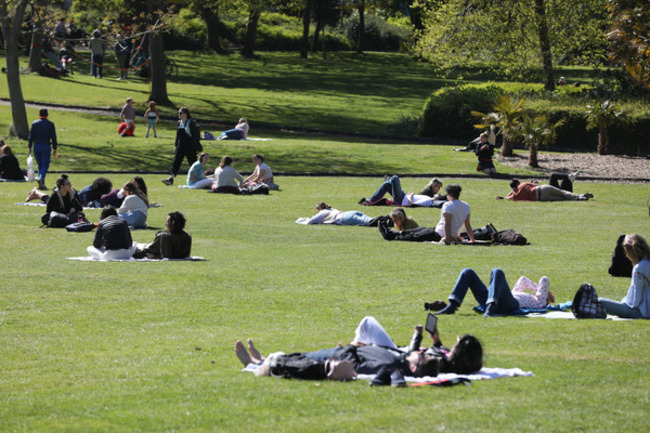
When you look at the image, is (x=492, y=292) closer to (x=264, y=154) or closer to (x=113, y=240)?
(x=113, y=240)

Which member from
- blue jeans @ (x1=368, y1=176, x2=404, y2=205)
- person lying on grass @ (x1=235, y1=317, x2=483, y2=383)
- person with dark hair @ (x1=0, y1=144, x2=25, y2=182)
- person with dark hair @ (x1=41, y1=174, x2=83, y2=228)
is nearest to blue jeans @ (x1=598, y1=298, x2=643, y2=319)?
person lying on grass @ (x1=235, y1=317, x2=483, y2=383)

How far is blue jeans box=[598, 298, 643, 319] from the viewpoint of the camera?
10.5m

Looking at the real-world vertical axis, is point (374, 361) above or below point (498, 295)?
below

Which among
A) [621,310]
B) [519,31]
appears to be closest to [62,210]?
[621,310]

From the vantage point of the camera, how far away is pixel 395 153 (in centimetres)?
3575

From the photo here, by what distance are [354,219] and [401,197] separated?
331 cm

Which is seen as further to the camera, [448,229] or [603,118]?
[603,118]

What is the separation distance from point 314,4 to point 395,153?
3500 centimetres

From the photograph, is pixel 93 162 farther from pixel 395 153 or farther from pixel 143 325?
pixel 143 325

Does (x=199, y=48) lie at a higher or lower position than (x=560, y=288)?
higher

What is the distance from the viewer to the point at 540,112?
37.8 m

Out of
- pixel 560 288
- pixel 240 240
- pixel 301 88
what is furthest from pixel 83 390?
pixel 301 88

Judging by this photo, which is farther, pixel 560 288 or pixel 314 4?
pixel 314 4

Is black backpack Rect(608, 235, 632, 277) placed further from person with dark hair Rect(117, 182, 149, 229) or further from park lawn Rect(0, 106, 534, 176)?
park lawn Rect(0, 106, 534, 176)
